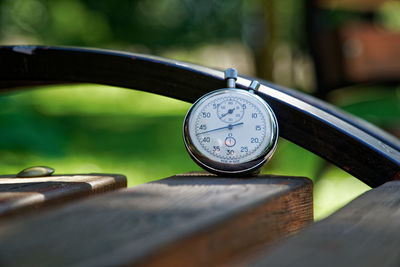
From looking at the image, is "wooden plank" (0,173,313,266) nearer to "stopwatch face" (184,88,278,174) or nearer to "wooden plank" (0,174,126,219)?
→ "wooden plank" (0,174,126,219)

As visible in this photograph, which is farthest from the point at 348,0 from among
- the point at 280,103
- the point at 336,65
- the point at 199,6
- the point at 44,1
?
the point at 44,1

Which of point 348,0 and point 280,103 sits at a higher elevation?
point 348,0

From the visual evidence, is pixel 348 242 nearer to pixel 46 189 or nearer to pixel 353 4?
pixel 46 189

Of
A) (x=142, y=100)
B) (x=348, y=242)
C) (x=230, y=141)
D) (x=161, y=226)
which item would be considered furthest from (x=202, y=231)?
(x=142, y=100)

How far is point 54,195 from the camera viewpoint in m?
1.21

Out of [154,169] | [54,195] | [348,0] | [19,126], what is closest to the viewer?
[54,195]

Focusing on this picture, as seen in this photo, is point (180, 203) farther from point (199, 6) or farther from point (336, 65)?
point (199, 6)

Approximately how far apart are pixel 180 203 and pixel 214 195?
0.37ft

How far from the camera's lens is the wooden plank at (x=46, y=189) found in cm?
110

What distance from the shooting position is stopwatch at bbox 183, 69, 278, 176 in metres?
1.54

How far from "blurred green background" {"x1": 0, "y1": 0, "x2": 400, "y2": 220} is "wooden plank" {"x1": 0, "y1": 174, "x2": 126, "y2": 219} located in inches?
109

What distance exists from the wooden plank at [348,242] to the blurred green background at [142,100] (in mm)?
3070

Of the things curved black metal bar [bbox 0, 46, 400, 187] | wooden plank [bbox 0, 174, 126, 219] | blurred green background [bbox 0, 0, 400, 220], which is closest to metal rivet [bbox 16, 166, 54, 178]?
wooden plank [bbox 0, 174, 126, 219]

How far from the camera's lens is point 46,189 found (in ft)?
4.13
